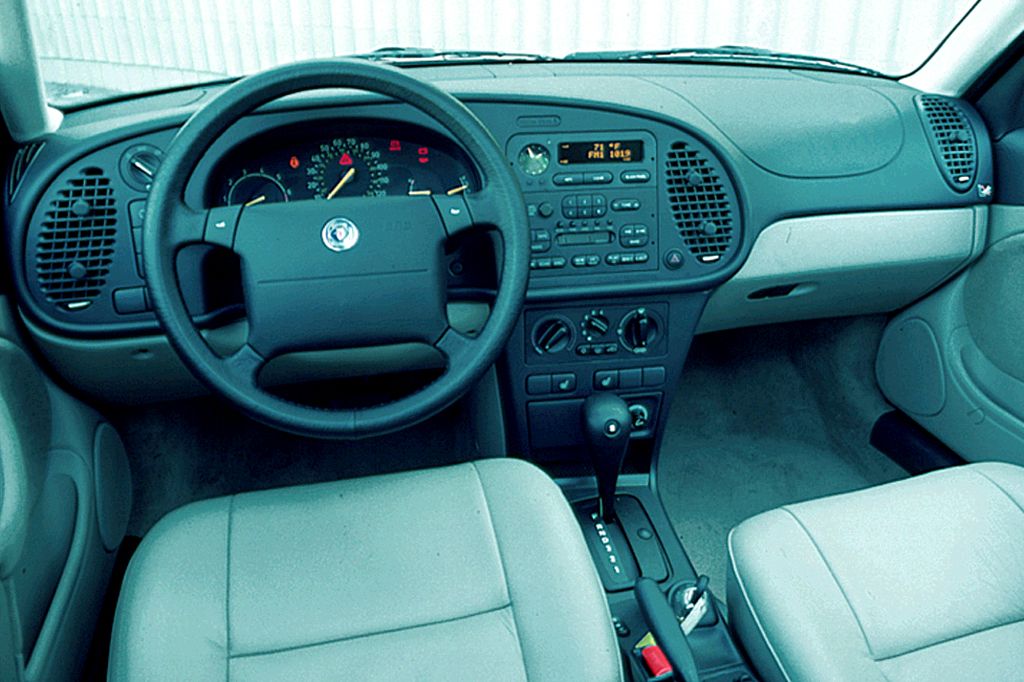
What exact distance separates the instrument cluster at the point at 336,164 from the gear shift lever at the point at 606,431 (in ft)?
1.44

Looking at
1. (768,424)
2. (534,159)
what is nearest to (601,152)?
(534,159)

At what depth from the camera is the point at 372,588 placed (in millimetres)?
984

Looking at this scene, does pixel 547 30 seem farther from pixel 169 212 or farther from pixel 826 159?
pixel 169 212

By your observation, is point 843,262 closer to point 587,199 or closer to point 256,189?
point 587,199

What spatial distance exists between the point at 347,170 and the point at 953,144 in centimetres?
115

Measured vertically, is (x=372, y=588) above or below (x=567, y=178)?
below

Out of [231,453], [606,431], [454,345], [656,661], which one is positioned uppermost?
[454,345]

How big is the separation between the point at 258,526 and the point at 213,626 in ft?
0.50

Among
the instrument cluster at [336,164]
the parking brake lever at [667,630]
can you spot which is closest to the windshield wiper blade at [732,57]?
the instrument cluster at [336,164]

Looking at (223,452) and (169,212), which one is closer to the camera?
(169,212)

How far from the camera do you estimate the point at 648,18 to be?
4.79 meters

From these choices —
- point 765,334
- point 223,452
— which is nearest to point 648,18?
point 765,334

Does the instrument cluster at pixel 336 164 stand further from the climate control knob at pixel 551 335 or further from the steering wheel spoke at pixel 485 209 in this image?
the climate control knob at pixel 551 335

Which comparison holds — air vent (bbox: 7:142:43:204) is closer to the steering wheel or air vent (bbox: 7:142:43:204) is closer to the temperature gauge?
the steering wheel
